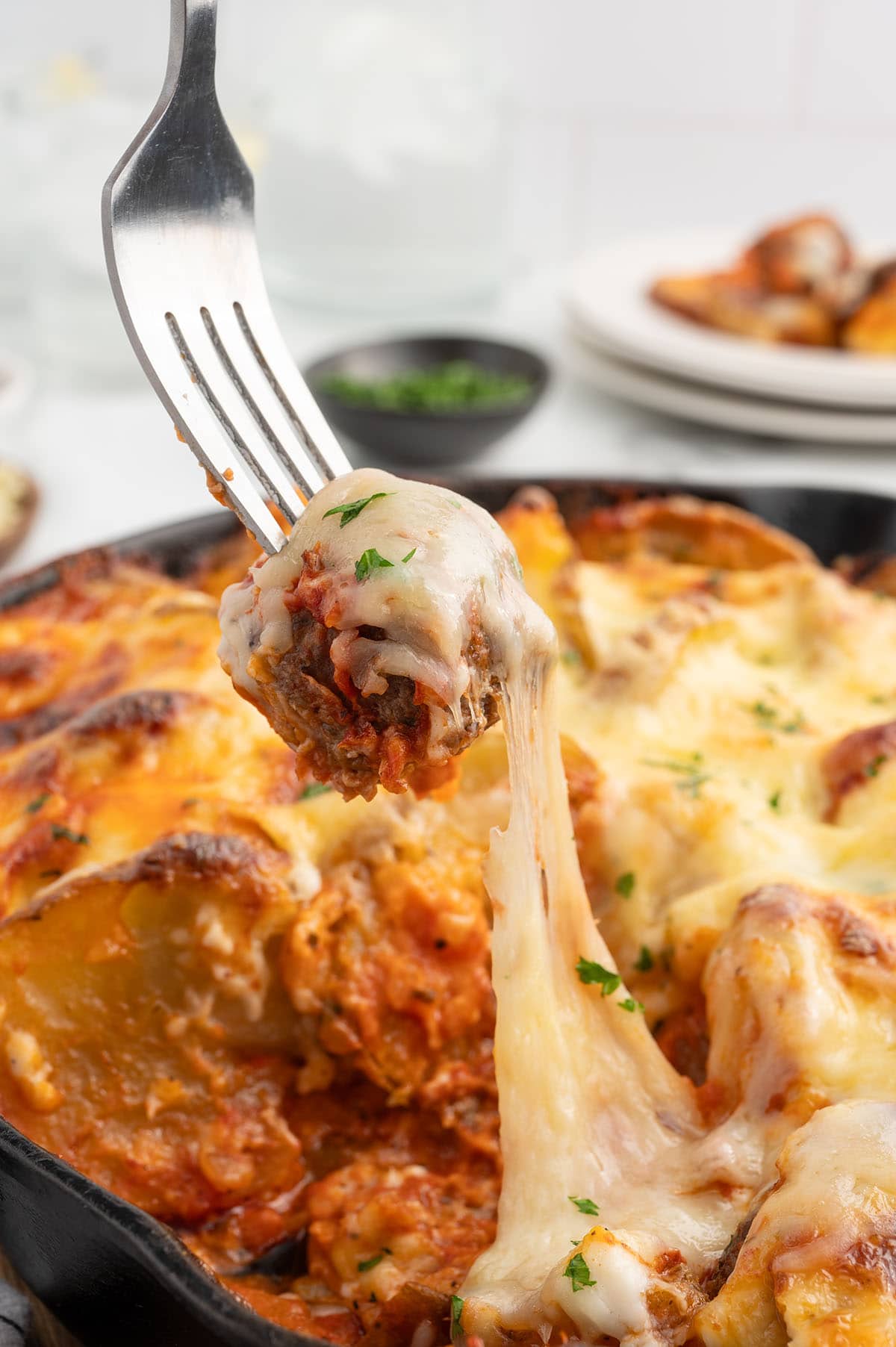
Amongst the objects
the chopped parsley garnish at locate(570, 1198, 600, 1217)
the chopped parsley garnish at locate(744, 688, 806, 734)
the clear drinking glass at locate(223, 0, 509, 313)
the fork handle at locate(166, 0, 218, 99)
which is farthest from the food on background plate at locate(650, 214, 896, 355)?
the chopped parsley garnish at locate(570, 1198, 600, 1217)

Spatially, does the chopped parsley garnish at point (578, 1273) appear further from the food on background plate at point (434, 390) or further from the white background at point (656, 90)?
the white background at point (656, 90)

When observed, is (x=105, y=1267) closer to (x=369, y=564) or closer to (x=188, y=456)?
(x=369, y=564)

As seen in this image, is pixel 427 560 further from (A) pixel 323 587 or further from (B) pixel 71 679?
(B) pixel 71 679

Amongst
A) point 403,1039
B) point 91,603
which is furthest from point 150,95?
point 403,1039

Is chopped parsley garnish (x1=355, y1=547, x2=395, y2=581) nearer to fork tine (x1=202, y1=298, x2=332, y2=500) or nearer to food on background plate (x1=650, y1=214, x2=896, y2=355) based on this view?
fork tine (x1=202, y1=298, x2=332, y2=500)

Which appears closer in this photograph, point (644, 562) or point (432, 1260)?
point (432, 1260)

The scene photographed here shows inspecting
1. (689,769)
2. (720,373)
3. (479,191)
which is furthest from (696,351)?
(689,769)
